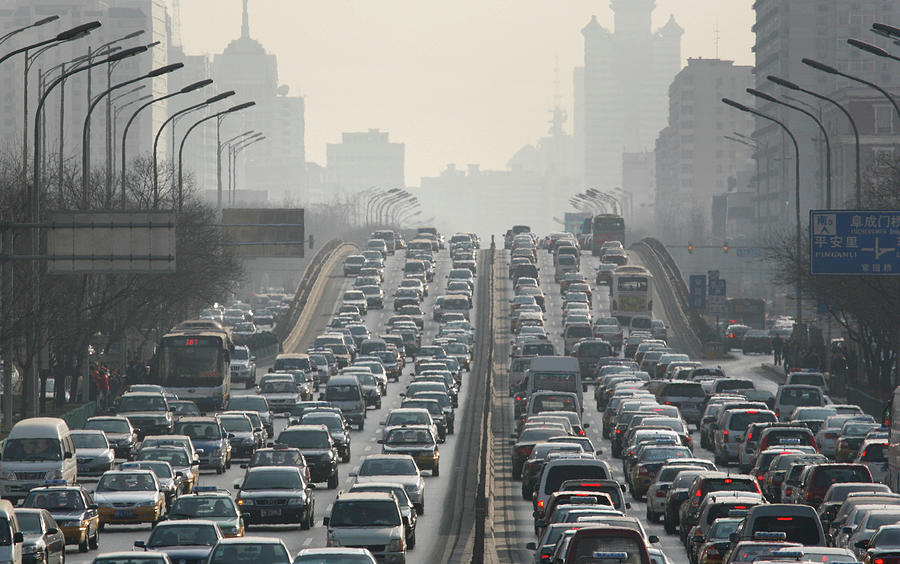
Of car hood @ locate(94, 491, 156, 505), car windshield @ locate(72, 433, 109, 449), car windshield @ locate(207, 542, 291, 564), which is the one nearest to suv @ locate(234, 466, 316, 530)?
car hood @ locate(94, 491, 156, 505)

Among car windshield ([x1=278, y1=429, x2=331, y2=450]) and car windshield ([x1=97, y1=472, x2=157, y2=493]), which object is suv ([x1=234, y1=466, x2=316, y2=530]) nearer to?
car windshield ([x1=97, y1=472, x2=157, y2=493])

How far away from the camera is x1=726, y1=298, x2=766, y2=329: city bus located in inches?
4975

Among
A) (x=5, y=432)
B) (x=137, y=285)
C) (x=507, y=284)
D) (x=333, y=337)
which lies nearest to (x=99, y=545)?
(x=5, y=432)

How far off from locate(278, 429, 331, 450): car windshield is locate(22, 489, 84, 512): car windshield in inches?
508

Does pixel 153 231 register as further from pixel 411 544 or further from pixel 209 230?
pixel 209 230

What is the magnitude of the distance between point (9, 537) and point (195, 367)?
133ft

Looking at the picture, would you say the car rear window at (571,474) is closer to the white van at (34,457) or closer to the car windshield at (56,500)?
the car windshield at (56,500)

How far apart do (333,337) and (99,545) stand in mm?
55945

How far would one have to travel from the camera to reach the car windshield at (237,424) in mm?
51188

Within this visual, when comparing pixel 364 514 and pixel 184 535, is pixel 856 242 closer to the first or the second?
pixel 364 514

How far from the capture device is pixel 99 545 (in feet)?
109

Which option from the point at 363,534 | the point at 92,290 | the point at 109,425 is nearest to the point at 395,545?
the point at 363,534

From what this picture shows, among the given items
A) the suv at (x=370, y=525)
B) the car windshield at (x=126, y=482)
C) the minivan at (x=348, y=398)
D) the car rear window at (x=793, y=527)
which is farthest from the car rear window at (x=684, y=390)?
the car rear window at (x=793, y=527)

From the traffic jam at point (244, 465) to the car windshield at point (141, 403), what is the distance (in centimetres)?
4
